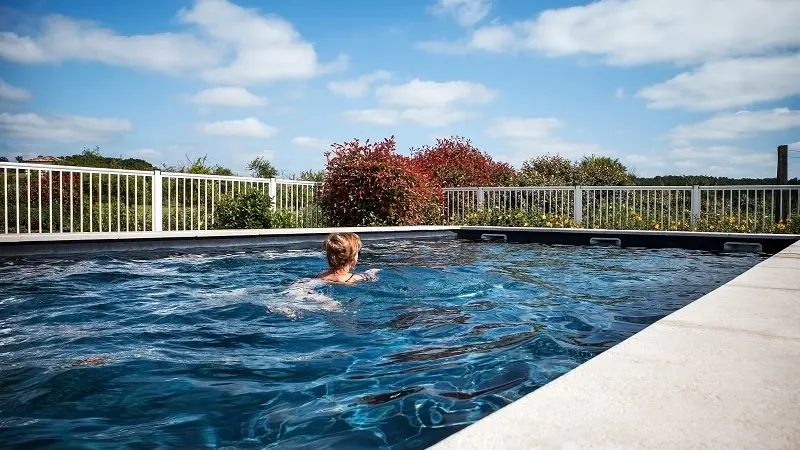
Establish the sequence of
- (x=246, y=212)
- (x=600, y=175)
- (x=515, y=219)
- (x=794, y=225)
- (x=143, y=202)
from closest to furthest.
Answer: (x=143, y=202)
(x=794, y=225)
(x=246, y=212)
(x=515, y=219)
(x=600, y=175)

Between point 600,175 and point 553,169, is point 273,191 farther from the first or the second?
point 600,175

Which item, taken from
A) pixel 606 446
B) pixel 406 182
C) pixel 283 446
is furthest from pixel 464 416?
pixel 406 182

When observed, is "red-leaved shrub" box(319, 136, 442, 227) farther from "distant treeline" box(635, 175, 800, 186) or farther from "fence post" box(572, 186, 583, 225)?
"distant treeline" box(635, 175, 800, 186)

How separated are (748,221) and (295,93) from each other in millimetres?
9320

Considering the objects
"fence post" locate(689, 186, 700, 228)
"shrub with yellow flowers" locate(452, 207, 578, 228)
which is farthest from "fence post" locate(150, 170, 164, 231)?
"fence post" locate(689, 186, 700, 228)

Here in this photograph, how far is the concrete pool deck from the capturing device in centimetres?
117

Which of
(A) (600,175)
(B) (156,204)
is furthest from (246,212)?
(A) (600,175)

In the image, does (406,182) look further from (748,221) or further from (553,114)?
(748,221)

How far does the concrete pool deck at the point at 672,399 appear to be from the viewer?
1.17 m

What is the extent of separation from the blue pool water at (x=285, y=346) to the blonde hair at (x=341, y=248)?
0.27m

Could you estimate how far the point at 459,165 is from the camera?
15.9 meters

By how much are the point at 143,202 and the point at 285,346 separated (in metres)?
6.81

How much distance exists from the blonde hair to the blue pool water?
0.90 feet

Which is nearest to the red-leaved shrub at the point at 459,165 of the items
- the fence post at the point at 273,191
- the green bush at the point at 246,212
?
the fence post at the point at 273,191
